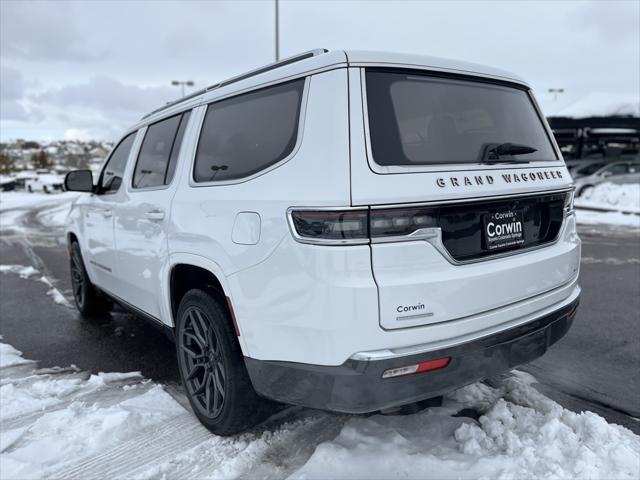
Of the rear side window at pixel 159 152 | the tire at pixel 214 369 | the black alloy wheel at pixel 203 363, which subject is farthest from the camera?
the rear side window at pixel 159 152

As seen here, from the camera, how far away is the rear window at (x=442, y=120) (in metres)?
2.16

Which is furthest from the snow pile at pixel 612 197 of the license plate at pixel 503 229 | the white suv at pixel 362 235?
the license plate at pixel 503 229

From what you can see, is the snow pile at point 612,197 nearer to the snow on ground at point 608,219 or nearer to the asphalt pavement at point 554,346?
the snow on ground at point 608,219

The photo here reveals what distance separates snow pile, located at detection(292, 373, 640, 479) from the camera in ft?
7.75

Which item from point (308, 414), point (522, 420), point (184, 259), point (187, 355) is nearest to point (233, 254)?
point (184, 259)

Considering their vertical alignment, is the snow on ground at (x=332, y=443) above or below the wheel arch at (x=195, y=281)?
below

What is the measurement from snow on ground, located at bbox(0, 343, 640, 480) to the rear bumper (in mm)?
453

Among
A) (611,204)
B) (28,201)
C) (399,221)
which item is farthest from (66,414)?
(28,201)

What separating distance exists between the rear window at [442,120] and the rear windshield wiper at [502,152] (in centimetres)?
2

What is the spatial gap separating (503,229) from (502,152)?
15.4 inches

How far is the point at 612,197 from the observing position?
17.0m

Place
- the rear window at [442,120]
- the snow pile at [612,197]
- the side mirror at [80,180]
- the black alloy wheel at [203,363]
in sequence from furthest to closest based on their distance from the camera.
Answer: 1. the snow pile at [612,197]
2. the side mirror at [80,180]
3. the black alloy wheel at [203,363]
4. the rear window at [442,120]

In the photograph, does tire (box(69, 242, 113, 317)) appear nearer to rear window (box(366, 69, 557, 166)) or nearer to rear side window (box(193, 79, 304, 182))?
rear side window (box(193, 79, 304, 182))

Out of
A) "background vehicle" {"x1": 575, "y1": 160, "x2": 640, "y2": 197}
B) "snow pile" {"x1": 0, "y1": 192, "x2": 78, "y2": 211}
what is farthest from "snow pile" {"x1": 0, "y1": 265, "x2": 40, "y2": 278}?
"background vehicle" {"x1": 575, "y1": 160, "x2": 640, "y2": 197}
